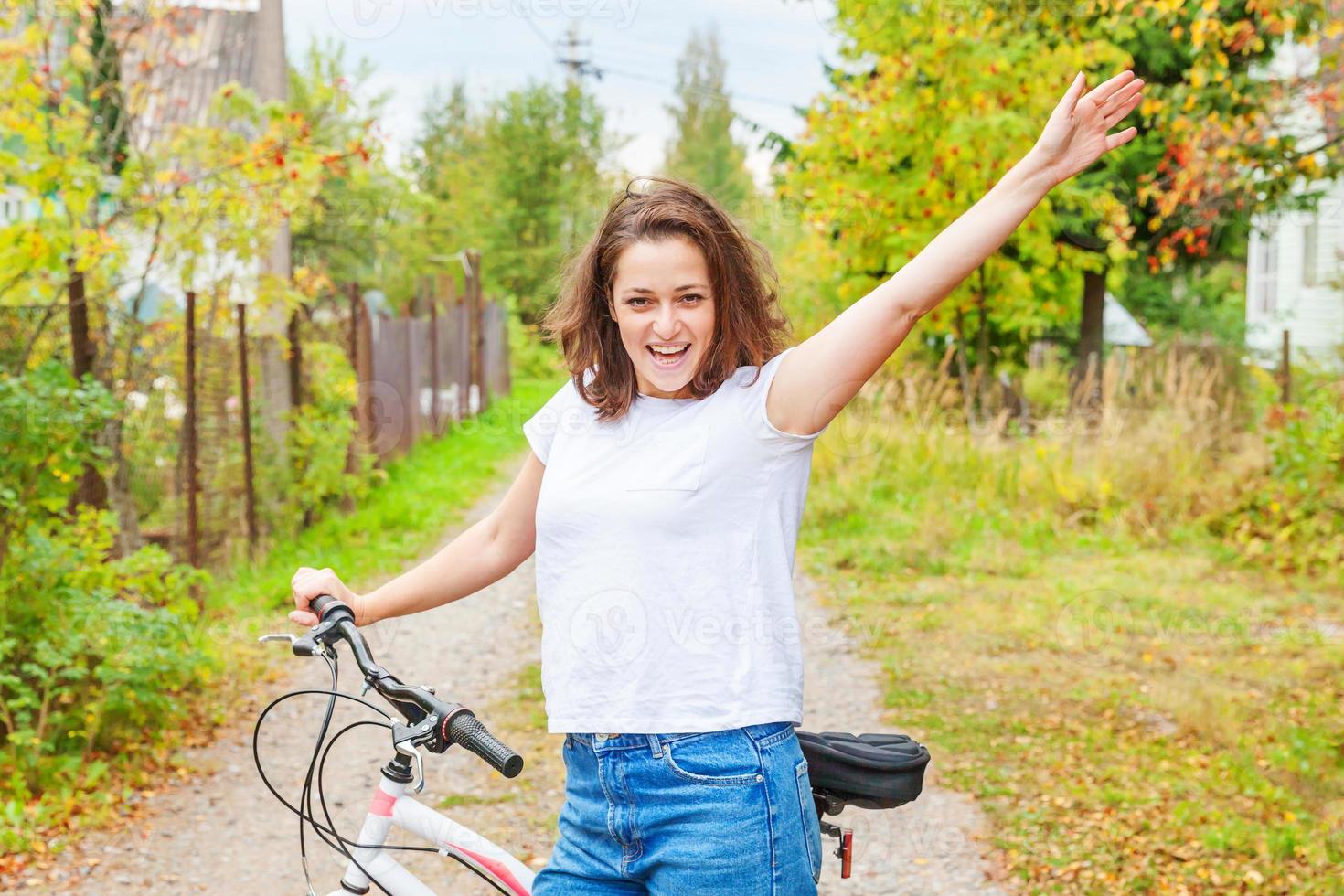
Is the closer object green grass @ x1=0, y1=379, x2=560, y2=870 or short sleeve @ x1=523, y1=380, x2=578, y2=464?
short sleeve @ x1=523, y1=380, x2=578, y2=464

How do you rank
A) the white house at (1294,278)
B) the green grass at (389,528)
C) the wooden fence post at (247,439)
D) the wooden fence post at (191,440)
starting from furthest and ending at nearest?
the white house at (1294,278), the wooden fence post at (247,439), the green grass at (389,528), the wooden fence post at (191,440)

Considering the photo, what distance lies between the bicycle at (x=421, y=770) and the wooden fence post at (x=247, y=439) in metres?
5.92

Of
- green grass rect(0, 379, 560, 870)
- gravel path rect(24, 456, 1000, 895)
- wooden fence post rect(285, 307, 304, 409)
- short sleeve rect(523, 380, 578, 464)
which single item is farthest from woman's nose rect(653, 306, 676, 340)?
wooden fence post rect(285, 307, 304, 409)

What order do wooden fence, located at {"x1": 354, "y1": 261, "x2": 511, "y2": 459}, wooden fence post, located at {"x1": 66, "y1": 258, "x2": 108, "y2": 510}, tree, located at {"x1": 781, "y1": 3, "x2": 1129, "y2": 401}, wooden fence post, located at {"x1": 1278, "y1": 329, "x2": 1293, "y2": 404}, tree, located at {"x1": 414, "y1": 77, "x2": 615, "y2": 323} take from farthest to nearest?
tree, located at {"x1": 414, "y1": 77, "x2": 615, "y2": 323} < wooden fence, located at {"x1": 354, "y1": 261, "x2": 511, "y2": 459} < wooden fence post, located at {"x1": 1278, "y1": 329, "x2": 1293, "y2": 404} < tree, located at {"x1": 781, "y1": 3, "x2": 1129, "y2": 401} < wooden fence post, located at {"x1": 66, "y1": 258, "x2": 108, "y2": 510}

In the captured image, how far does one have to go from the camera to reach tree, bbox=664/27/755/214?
4806 cm

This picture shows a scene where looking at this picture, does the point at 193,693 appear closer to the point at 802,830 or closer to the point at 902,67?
the point at 802,830

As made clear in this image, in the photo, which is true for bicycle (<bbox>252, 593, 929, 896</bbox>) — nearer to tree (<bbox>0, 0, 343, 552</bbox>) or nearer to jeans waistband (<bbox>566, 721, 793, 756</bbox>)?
jeans waistband (<bbox>566, 721, 793, 756</bbox>)

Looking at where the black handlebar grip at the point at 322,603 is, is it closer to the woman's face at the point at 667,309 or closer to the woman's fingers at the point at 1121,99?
the woman's face at the point at 667,309

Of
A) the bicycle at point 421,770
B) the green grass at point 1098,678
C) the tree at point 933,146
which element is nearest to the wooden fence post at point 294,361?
the green grass at point 1098,678

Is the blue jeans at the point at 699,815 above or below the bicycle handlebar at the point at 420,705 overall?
below

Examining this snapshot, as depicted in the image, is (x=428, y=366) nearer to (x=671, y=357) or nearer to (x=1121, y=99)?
(x=671, y=357)

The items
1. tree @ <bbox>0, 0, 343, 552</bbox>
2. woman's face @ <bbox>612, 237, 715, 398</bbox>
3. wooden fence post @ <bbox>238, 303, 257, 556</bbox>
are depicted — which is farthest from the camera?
wooden fence post @ <bbox>238, 303, 257, 556</bbox>

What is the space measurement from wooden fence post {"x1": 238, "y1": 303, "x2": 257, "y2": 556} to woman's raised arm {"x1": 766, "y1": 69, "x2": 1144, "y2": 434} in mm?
6375

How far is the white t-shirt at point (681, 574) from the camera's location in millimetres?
1890
